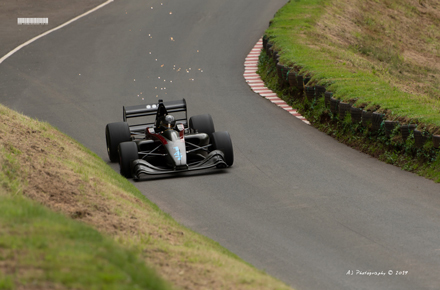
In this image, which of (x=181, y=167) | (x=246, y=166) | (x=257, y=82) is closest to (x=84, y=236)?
(x=181, y=167)

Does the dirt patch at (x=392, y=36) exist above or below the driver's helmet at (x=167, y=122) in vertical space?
above

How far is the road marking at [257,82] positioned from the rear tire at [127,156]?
18.9 feet

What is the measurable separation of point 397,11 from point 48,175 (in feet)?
85.6

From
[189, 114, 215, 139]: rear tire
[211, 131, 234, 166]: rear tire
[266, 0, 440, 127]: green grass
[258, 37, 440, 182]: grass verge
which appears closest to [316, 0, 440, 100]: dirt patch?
[266, 0, 440, 127]: green grass

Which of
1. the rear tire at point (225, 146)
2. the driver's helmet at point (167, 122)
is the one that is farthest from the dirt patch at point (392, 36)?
the driver's helmet at point (167, 122)

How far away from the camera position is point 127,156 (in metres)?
11.7

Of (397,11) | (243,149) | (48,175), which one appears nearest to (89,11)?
(397,11)

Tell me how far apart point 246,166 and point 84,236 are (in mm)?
7450

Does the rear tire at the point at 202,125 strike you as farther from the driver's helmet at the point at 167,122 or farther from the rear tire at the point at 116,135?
the rear tire at the point at 116,135

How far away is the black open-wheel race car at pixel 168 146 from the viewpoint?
1164 centimetres

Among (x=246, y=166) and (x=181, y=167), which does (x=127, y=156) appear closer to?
(x=181, y=167)

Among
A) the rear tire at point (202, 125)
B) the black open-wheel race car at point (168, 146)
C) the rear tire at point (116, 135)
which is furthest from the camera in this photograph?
the rear tire at point (202, 125)

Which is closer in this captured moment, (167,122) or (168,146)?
(168,146)

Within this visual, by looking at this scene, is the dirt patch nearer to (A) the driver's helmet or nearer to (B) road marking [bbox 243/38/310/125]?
(B) road marking [bbox 243/38/310/125]
